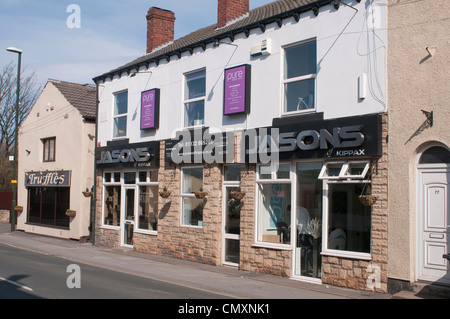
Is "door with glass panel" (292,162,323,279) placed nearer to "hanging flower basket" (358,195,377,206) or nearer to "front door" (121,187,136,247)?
"hanging flower basket" (358,195,377,206)

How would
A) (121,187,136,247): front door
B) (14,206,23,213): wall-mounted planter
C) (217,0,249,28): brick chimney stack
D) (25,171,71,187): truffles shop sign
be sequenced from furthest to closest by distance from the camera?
(14,206,23,213): wall-mounted planter → (25,171,71,187): truffles shop sign → (121,187,136,247): front door → (217,0,249,28): brick chimney stack

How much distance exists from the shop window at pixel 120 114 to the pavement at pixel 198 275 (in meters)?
4.48

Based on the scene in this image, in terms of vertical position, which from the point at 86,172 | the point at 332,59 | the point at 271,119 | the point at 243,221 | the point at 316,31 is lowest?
the point at 243,221

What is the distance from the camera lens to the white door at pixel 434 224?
920 cm

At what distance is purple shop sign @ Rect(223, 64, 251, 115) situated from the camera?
13.1 meters

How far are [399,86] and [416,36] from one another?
106 cm

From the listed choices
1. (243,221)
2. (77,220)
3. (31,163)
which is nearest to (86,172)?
(77,220)

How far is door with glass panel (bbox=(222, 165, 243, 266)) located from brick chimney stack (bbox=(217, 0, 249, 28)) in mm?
5472

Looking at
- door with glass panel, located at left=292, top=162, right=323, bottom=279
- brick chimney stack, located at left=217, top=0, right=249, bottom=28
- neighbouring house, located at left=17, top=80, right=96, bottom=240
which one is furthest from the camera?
neighbouring house, located at left=17, top=80, right=96, bottom=240

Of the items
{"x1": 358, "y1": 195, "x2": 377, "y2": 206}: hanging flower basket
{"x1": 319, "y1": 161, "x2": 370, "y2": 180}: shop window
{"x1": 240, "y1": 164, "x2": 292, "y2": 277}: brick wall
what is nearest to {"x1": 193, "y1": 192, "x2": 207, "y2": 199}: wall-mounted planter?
{"x1": 240, "y1": 164, "x2": 292, "y2": 277}: brick wall

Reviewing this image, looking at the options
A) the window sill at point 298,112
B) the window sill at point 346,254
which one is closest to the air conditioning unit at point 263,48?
the window sill at point 298,112

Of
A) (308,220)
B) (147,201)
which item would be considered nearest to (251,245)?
(308,220)

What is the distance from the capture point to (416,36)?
974 cm

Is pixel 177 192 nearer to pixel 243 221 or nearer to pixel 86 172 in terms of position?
pixel 243 221
